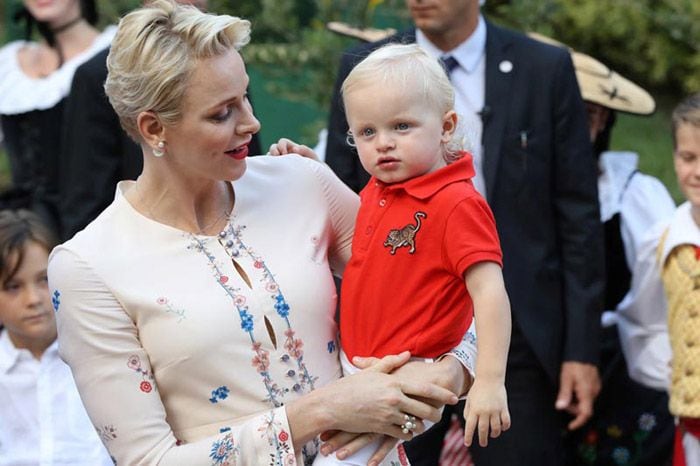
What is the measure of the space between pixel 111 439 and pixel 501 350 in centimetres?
85

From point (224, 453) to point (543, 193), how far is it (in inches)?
73.8

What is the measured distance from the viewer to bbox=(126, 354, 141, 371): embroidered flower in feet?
9.73

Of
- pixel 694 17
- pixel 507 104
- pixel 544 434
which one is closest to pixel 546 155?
pixel 507 104

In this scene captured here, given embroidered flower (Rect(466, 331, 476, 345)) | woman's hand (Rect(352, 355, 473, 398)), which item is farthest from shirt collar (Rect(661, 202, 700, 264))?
woman's hand (Rect(352, 355, 473, 398))

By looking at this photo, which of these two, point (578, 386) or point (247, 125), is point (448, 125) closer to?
point (247, 125)

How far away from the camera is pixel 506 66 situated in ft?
14.9

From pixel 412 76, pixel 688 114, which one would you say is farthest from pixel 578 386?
pixel 412 76

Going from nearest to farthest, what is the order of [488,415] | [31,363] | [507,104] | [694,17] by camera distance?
1. [488,415]
2. [31,363]
3. [507,104]
4. [694,17]

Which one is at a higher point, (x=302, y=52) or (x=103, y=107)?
(x=103, y=107)

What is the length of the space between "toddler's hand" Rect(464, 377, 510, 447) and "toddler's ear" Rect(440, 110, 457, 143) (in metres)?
0.55

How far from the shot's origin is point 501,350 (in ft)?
9.64

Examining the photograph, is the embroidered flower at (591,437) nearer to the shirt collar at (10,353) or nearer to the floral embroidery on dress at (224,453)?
the shirt collar at (10,353)

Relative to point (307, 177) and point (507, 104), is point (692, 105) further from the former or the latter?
point (307, 177)

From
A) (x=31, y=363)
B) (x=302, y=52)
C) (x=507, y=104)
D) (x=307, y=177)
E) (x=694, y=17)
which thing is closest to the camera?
(x=307, y=177)
